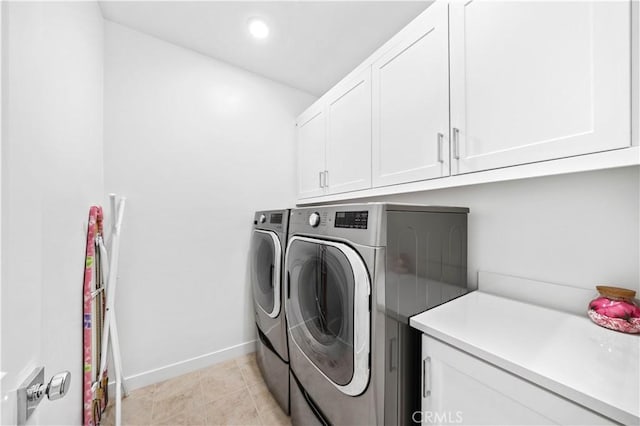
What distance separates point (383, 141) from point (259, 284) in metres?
1.41

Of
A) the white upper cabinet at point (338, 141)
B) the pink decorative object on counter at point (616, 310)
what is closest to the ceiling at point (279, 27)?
the white upper cabinet at point (338, 141)

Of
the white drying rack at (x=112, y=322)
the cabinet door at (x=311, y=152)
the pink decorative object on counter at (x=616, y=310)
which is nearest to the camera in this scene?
the pink decorative object on counter at (x=616, y=310)

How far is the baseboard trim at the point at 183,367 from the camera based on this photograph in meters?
1.75

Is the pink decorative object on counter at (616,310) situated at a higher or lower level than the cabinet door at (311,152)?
lower

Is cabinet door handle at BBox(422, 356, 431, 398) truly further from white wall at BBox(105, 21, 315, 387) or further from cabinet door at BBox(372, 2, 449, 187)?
white wall at BBox(105, 21, 315, 387)

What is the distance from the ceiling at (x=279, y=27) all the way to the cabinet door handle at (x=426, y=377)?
199cm

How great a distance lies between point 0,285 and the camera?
1.38 ft

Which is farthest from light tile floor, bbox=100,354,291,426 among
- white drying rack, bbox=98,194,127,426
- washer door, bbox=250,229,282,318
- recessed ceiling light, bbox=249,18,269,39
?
recessed ceiling light, bbox=249,18,269,39

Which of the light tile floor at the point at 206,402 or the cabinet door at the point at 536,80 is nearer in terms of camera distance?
the cabinet door at the point at 536,80

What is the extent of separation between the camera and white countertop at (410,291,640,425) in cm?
56

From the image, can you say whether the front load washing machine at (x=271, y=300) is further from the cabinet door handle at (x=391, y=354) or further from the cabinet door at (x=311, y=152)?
the cabinet door handle at (x=391, y=354)

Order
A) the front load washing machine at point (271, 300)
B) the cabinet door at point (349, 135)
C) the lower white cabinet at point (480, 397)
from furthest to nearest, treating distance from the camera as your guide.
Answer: the cabinet door at point (349, 135), the front load washing machine at point (271, 300), the lower white cabinet at point (480, 397)

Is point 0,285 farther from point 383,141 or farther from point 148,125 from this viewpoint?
point 148,125

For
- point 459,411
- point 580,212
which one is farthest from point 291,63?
point 459,411
